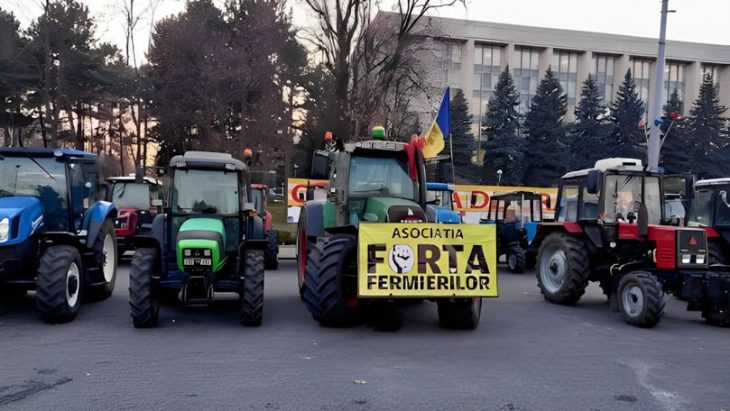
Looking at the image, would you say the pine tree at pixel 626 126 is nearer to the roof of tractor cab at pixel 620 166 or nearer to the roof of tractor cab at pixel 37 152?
the roof of tractor cab at pixel 620 166

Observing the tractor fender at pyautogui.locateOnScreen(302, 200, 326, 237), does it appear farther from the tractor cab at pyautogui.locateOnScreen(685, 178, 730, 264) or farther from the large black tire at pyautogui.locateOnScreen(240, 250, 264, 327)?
the tractor cab at pyautogui.locateOnScreen(685, 178, 730, 264)

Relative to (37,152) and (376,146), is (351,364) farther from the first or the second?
(37,152)

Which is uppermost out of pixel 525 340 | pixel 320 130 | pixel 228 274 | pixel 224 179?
pixel 320 130

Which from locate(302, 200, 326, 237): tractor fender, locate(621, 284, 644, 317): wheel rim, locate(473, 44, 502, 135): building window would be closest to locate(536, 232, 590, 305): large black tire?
locate(621, 284, 644, 317): wheel rim

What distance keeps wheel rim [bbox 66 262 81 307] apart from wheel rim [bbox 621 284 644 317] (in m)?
8.28

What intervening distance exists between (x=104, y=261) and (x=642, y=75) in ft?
244

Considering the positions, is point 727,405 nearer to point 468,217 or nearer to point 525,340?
point 525,340

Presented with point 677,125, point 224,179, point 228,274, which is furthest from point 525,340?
point 677,125

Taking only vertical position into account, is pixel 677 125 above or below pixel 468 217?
above

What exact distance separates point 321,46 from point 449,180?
69.3ft

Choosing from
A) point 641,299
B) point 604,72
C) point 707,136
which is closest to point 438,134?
point 641,299

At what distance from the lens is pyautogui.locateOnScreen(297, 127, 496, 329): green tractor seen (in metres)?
7.58

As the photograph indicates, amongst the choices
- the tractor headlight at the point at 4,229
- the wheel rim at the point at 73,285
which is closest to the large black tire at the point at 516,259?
the wheel rim at the point at 73,285

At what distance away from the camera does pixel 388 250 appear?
7.62 m
